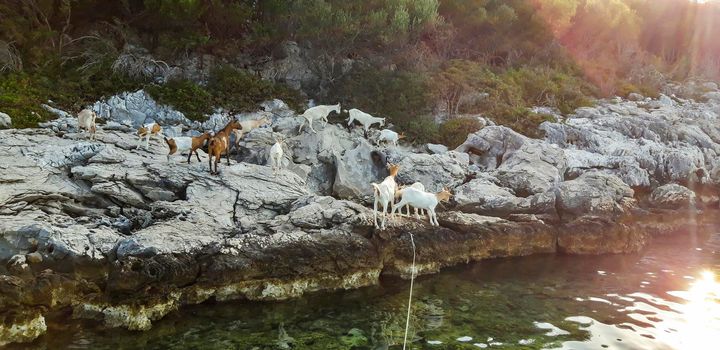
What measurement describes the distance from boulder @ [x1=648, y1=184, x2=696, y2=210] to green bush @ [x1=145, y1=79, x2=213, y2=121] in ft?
60.8

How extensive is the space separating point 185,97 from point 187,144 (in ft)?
21.7

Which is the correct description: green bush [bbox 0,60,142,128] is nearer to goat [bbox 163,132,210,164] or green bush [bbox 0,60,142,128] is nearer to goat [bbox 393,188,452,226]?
goat [bbox 163,132,210,164]

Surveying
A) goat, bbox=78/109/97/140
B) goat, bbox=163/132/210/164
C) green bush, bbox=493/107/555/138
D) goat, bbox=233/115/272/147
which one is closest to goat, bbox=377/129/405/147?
goat, bbox=233/115/272/147

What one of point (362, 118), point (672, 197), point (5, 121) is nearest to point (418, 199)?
point (362, 118)

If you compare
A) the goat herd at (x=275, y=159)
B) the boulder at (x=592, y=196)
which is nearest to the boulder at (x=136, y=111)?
the goat herd at (x=275, y=159)

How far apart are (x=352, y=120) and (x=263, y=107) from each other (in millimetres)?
3969

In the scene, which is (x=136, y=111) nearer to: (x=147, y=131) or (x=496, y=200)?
(x=147, y=131)

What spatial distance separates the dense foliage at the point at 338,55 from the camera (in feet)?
65.2

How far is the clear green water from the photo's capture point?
8.98 metres

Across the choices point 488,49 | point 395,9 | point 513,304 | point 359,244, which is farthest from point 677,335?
point 488,49

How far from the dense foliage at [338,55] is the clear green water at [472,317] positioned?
10004 mm

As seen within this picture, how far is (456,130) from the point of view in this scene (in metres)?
22.5

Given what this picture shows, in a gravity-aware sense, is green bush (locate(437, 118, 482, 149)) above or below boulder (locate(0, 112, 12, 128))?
above

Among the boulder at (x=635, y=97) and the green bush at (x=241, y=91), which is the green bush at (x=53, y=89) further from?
the boulder at (x=635, y=97)
